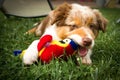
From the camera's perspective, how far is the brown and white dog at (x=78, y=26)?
122 inches

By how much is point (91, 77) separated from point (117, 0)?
9.67 meters

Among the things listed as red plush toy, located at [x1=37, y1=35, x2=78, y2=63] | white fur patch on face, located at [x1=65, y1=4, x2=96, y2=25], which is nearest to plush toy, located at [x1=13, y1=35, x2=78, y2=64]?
red plush toy, located at [x1=37, y1=35, x2=78, y2=63]

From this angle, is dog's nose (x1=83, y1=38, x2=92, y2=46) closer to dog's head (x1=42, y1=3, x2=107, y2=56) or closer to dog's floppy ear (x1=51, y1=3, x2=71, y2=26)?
dog's head (x1=42, y1=3, x2=107, y2=56)

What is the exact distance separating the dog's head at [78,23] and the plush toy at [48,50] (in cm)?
9

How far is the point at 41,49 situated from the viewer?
3.14 m

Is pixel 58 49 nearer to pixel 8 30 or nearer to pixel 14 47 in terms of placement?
pixel 14 47

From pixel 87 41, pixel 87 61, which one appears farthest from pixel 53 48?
pixel 87 61

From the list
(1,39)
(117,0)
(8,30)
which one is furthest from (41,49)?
(117,0)

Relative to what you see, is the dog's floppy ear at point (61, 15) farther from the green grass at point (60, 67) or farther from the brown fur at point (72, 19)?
the green grass at point (60, 67)

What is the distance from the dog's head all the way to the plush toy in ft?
0.29

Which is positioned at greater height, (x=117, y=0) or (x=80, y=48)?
(x=117, y=0)

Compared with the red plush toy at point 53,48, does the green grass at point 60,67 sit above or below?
below

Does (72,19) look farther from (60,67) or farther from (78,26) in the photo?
(60,67)

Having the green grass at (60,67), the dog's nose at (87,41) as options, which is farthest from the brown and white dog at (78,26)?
the green grass at (60,67)
